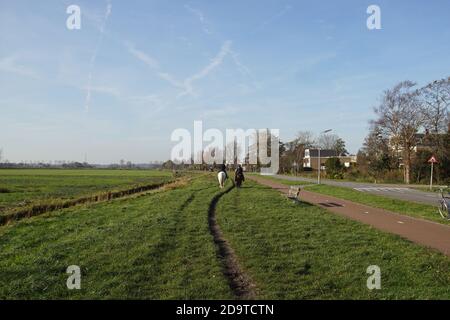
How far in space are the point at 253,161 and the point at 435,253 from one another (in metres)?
79.5

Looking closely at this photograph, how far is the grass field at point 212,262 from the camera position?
5.22 meters

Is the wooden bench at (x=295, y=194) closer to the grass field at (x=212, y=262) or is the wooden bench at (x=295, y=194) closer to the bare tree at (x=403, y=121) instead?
the grass field at (x=212, y=262)

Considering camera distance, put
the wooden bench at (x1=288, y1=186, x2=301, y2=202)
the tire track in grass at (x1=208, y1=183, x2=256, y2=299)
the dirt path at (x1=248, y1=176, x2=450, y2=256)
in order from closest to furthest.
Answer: the tire track in grass at (x1=208, y1=183, x2=256, y2=299)
the dirt path at (x1=248, y1=176, x2=450, y2=256)
the wooden bench at (x1=288, y1=186, x2=301, y2=202)

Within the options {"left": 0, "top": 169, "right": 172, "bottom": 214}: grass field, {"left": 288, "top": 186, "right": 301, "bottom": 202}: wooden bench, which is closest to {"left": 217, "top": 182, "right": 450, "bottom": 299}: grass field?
{"left": 288, "top": 186, "right": 301, "bottom": 202}: wooden bench

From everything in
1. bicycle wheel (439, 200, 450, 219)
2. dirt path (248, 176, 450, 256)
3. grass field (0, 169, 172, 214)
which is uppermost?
bicycle wheel (439, 200, 450, 219)

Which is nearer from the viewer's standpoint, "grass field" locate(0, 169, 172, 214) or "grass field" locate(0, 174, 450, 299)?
"grass field" locate(0, 174, 450, 299)

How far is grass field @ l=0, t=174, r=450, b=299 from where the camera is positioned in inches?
205

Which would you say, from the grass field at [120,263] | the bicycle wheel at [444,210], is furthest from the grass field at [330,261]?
the bicycle wheel at [444,210]

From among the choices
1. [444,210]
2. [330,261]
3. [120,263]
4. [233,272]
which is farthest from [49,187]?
[330,261]

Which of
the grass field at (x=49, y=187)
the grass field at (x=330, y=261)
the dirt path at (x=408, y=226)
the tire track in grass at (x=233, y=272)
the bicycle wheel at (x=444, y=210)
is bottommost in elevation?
the grass field at (x=49, y=187)

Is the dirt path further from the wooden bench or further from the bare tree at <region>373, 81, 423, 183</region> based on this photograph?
the bare tree at <region>373, 81, 423, 183</region>

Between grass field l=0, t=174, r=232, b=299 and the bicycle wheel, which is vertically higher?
the bicycle wheel
